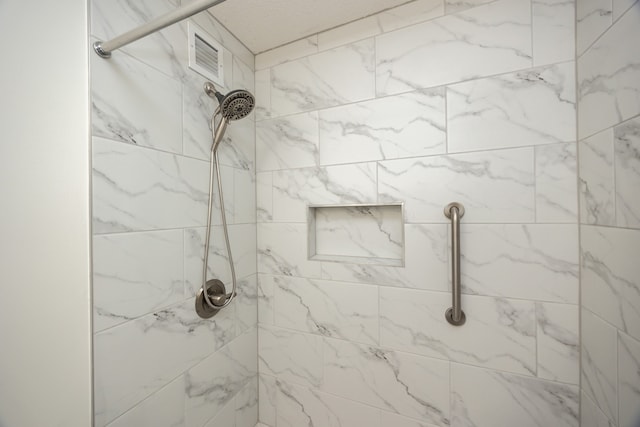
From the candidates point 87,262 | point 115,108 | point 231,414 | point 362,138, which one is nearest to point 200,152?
point 115,108

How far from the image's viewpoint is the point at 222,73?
108 centimetres

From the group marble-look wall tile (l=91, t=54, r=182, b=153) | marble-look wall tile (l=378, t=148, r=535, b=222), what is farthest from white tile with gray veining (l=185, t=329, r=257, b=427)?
marble-look wall tile (l=378, t=148, r=535, b=222)

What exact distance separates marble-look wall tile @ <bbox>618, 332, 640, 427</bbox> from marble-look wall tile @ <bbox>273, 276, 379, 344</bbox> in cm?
68

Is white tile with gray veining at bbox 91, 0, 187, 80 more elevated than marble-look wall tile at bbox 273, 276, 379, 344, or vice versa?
white tile with gray veining at bbox 91, 0, 187, 80

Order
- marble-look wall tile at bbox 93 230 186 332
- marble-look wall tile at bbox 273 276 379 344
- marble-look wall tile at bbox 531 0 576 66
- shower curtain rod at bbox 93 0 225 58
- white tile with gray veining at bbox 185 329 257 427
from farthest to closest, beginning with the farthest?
marble-look wall tile at bbox 273 276 379 344 → white tile with gray veining at bbox 185 329 257 427 → marble-look wall tile at bbox 531 0 576 66 → marble-look wall tile at bbox 93 230 186 332 → shower curtain rod at bbox 93 0 225 58

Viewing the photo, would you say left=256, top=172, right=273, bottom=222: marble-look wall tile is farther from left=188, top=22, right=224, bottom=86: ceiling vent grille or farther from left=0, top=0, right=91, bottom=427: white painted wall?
left=0, top=0, right=91, bottom=427: white painted wall

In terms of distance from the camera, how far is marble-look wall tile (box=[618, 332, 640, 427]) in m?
0.60

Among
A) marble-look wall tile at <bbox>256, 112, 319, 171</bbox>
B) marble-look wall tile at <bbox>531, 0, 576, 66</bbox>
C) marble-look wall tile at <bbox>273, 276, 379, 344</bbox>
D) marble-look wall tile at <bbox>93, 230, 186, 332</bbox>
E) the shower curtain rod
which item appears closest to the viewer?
the shower curtain rod

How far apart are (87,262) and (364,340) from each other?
1.00 metres

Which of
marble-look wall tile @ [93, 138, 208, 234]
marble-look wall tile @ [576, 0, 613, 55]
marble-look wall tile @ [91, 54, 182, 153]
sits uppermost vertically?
marble-look wall tile @ [576, 0, 613, 55]

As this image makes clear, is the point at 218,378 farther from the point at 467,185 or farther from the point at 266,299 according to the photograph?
the point at 467,185

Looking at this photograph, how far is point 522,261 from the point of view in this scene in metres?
0.86

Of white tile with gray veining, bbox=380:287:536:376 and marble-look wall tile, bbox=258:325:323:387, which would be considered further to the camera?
marble-look wall tile, bbox=258:325:323:387

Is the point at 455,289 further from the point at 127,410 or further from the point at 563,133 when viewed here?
the point at 127,410
